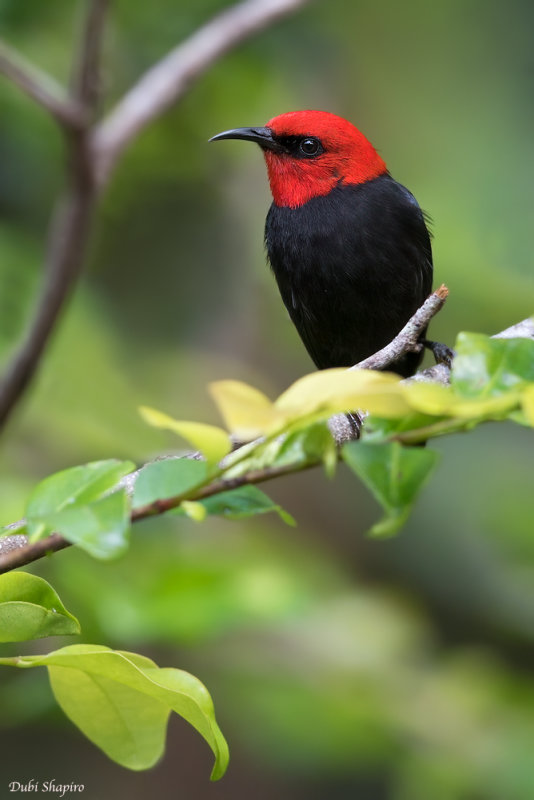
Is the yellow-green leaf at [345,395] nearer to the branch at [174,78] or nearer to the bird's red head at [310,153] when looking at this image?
the branch at [174,78]

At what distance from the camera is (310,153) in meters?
3.99

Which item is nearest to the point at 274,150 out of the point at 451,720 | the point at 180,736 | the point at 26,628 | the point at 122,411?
the point at 122,411


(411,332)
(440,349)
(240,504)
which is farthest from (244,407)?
(440,349)

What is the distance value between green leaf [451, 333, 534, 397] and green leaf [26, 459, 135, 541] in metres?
0.39

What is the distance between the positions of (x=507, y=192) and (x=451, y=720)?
3043 mm

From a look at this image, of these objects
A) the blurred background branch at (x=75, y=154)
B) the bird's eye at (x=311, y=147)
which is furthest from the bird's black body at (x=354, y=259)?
the blurred background branch at (x=75, y=154)

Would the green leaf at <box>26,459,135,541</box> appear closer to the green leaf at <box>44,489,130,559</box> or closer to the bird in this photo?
the green leaf at <box>44,489,130,559</box>

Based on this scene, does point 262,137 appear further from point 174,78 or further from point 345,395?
point 345,395

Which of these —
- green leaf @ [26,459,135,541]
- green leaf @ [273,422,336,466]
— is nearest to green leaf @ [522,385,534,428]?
green leaf @ [273,422,336,466]

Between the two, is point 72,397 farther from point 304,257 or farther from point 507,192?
point 507,192

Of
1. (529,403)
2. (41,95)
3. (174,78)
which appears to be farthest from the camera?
(174,78)

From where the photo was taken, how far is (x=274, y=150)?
13.1 ft

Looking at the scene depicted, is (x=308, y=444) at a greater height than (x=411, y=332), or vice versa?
(x=308, y=444)

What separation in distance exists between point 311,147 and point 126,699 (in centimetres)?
302
